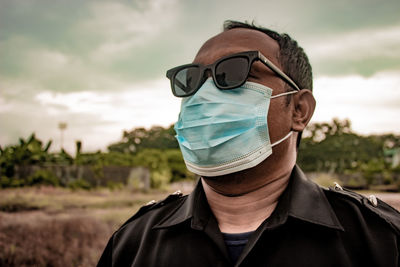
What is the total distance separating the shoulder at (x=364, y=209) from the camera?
1.77 meters

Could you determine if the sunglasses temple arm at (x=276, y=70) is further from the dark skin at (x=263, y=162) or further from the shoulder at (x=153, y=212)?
the shoulder at (x=153, y=212)

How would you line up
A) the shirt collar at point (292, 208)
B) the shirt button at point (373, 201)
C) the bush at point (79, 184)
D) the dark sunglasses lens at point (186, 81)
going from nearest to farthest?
1. the shirt collar at point (292, 208)
2. the shirt button at point (373, 201)
3. the dark sunglasses lens at point (186, 81)
4. the bush at point (79, 184)

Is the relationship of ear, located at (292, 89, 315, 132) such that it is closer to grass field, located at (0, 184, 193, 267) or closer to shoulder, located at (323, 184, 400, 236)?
shoulder, located at (323, 184, 400, 236)

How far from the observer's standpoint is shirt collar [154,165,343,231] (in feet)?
5.97

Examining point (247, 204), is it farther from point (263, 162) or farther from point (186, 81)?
point (186, 81)

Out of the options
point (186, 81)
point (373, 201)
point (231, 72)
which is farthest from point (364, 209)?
point (186, 81)

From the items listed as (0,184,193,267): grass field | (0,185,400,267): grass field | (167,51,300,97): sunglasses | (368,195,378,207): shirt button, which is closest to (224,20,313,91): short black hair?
(167,51,300,97): sunglasses

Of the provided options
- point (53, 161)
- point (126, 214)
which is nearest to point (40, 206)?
point (126, 214)

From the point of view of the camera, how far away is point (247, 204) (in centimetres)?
204

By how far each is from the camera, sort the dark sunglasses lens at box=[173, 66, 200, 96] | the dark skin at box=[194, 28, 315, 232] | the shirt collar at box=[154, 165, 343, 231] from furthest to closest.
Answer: the dark sunglasses lens at box=[173, 66, 200, 96] < the dark skin at box=[194, 28, 315, 232] < the shirt collar at box=[154, 165, 343, 231]

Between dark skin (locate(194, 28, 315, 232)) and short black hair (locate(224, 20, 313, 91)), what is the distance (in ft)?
0.21

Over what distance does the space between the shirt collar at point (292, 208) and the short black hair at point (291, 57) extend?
445 mm

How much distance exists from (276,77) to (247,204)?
0.75 m

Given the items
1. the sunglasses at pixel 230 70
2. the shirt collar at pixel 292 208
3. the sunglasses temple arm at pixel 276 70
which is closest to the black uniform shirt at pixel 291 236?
the shirt collar at pixel 292 208
